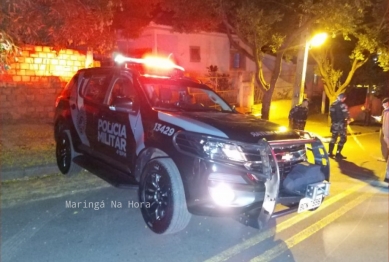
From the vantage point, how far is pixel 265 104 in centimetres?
1275

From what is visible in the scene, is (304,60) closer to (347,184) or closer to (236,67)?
(347,184)

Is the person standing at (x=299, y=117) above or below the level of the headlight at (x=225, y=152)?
below

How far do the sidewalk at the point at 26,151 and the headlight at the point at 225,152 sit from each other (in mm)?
3995

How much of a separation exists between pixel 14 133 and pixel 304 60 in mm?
8611

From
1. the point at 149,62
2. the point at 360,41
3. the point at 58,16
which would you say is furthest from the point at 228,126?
the point at 360,41

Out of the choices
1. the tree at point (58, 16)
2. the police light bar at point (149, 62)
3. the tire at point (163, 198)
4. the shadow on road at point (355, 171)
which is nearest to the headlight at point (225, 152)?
the tire at point (163, 198)

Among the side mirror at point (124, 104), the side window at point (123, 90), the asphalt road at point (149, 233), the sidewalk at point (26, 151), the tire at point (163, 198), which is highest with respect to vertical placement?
the side window at point (123, 90)

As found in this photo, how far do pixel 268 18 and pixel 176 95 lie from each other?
7.21 meters

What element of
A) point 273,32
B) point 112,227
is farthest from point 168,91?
point 273,32

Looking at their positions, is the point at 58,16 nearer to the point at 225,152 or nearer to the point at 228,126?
the point at 228,126

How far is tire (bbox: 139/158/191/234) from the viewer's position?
Answer: 14.2 feet

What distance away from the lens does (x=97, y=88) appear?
20.3 ft

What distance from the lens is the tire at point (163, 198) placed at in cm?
432

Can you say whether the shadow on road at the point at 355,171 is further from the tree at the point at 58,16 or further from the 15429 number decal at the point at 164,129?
the tree at the point at 58,16
